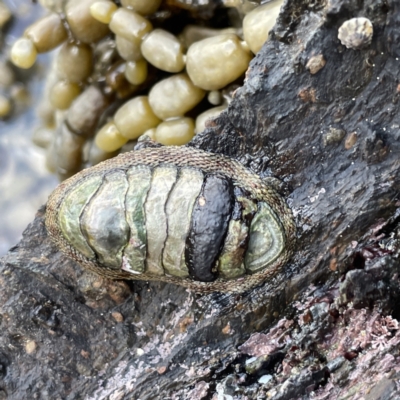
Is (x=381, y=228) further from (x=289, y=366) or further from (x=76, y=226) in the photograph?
(x=76, y=226)

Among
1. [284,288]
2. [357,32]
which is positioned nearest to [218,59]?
[357,32]

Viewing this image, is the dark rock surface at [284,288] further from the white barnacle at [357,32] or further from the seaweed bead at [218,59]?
the seaweed bead at [218,59]

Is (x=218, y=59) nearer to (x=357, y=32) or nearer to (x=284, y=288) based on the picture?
(x=357, y=32)

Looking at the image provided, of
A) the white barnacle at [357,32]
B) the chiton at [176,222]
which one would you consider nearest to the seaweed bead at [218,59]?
the chiton at [176,222]

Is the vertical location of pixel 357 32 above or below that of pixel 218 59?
above

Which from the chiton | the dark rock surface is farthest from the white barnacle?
the chiton

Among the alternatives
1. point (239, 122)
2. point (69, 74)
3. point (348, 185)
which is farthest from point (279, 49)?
point (69, 74)

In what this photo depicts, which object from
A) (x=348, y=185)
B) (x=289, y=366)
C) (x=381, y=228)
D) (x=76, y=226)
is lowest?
(x=289, y=366)
